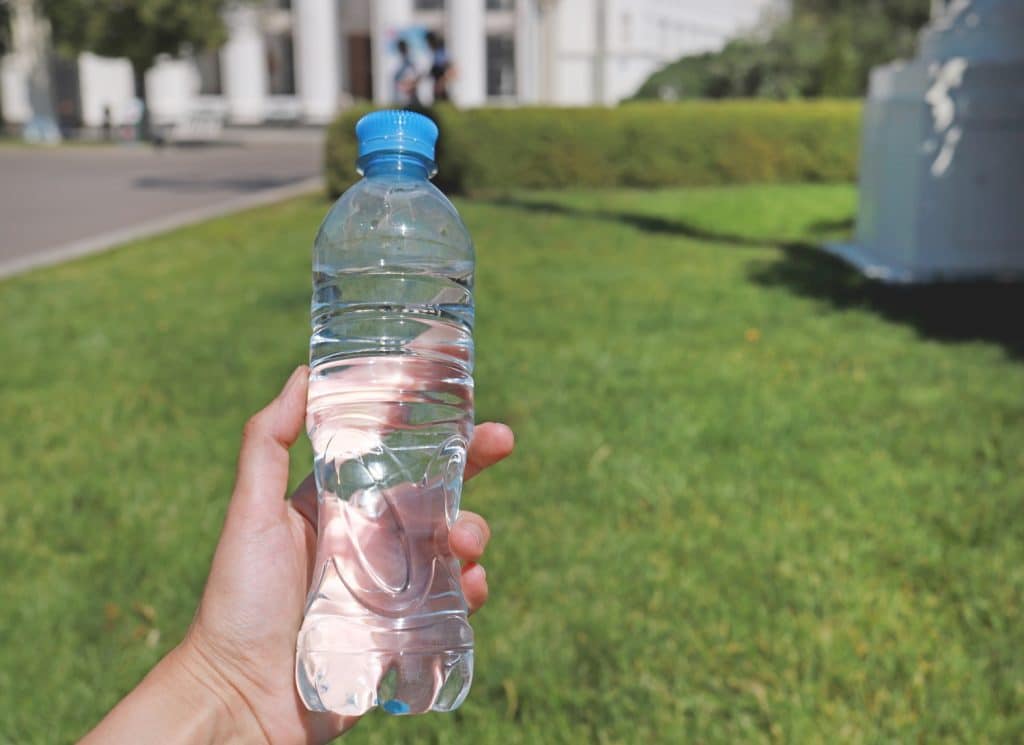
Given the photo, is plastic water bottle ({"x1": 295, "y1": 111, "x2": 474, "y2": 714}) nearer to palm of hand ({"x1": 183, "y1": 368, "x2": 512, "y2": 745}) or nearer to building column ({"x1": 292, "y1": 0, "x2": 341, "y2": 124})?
palm of hand ({"x1": 183, "y1": 368, "x2": 512, "y2": 745})

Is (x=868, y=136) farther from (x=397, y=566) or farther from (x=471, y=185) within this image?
(x=397, y=566)

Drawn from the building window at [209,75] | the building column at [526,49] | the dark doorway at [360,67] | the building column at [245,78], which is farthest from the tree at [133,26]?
the dark doorway at [360,67]

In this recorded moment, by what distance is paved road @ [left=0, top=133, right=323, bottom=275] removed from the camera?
40.9ft

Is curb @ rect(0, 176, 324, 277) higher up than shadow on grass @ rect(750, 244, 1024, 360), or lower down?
lower down

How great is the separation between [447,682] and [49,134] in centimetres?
3749

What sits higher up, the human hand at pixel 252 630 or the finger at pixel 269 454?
the finger at pixel 269 454

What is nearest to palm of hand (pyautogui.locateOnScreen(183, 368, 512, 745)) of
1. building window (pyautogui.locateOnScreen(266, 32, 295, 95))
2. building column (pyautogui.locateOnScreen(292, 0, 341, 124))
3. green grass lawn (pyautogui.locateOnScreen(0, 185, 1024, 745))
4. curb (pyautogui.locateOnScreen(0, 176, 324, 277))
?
green grass lawn (pyautogui.locateOnScreen(0, 185, 1024, 745))

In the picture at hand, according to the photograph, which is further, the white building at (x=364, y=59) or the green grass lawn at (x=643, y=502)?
the white building at (x=364, y=59)

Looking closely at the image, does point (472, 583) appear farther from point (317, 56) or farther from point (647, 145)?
point (317, 56)

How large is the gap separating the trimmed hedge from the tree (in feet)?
60.6

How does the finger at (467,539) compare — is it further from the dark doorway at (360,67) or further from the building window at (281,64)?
the dark doorway at (360,67)

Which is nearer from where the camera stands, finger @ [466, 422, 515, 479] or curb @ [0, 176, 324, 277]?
finger @ [466, 422, 515, 479]

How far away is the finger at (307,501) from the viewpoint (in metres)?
2.02

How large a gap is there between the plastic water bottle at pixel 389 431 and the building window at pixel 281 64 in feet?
151
